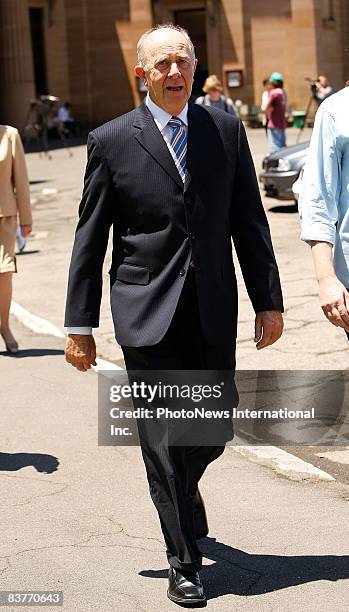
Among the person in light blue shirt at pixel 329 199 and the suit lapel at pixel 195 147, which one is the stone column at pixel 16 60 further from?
the person in light blue shirt at pixel 329 199

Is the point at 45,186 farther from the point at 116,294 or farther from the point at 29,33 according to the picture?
the point at 116,294

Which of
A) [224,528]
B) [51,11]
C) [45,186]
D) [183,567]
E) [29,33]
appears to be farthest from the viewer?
[51,11]

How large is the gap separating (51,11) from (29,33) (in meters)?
3.06

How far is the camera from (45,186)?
25.2 m

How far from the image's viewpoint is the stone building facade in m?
41.2

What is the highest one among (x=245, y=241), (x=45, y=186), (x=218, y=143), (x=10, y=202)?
(x=218, y=143)

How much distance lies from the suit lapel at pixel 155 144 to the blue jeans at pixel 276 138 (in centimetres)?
1937

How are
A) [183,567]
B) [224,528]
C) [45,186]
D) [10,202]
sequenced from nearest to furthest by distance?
[183,567] < [224,528] < [10,202] < [45,186]

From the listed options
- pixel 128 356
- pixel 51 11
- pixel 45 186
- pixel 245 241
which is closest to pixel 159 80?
pixel 245 241

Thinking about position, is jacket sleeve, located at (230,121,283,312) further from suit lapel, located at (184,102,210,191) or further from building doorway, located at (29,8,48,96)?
building doorway, located at (29,8,48,96)

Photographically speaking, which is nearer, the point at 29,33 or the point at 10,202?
the point at 10,202

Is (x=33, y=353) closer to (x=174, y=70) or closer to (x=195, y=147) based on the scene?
(x=195, y=147)

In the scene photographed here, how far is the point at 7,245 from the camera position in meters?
9.67

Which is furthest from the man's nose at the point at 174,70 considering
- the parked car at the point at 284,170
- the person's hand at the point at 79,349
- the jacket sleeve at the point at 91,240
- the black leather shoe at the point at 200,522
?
the parked car at the point at 284,170
